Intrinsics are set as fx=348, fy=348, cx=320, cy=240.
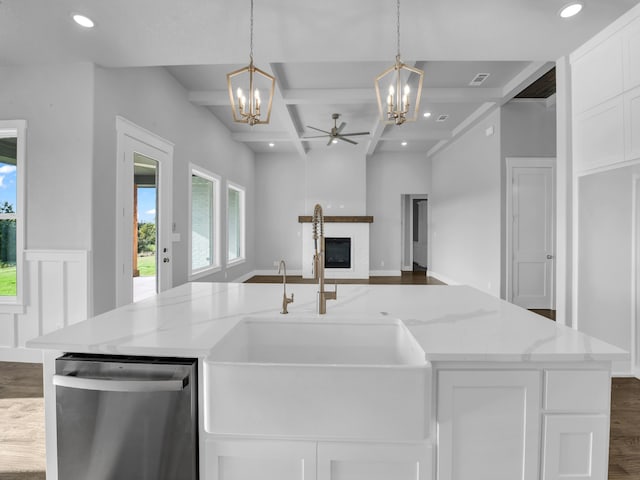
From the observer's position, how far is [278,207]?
852 centimetres

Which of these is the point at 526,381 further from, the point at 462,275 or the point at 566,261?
the point at 462,275

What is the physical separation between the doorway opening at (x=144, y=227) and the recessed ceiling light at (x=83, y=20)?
1229 mm

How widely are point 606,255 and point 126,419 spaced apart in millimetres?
3523

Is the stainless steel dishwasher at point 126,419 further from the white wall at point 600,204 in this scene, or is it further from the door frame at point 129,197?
the white wall at point 600,204

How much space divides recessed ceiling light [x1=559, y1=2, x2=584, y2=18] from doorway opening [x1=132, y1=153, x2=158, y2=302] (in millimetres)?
Answer: 3702

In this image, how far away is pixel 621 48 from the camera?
2.41 m

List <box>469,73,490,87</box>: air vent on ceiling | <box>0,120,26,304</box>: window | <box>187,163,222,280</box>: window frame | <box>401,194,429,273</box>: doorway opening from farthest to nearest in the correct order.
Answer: <box>401,194,429,273</box>: doorway opening → <box>187,163,222,280</box>: window frame → <box>469,73,490,87</box>: air vent on ceiling → <box>0,120,26,304</box>: window

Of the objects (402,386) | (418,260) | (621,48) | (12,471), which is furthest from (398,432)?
(418,260)

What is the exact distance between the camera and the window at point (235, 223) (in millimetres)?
6938

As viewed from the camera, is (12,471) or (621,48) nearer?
(12,471)

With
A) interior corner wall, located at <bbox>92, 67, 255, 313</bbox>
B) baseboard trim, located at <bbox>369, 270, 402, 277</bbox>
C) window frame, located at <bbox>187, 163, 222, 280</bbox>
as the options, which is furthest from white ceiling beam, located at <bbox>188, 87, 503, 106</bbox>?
baseboard trim, located at <bbox>369, 270, 402, 277</bbox>

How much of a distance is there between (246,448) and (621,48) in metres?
3.32

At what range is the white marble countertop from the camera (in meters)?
1.06

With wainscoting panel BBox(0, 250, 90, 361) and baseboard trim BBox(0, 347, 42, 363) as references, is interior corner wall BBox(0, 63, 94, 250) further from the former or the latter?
baseboard trim BBox(0, 347, 42, 363)
